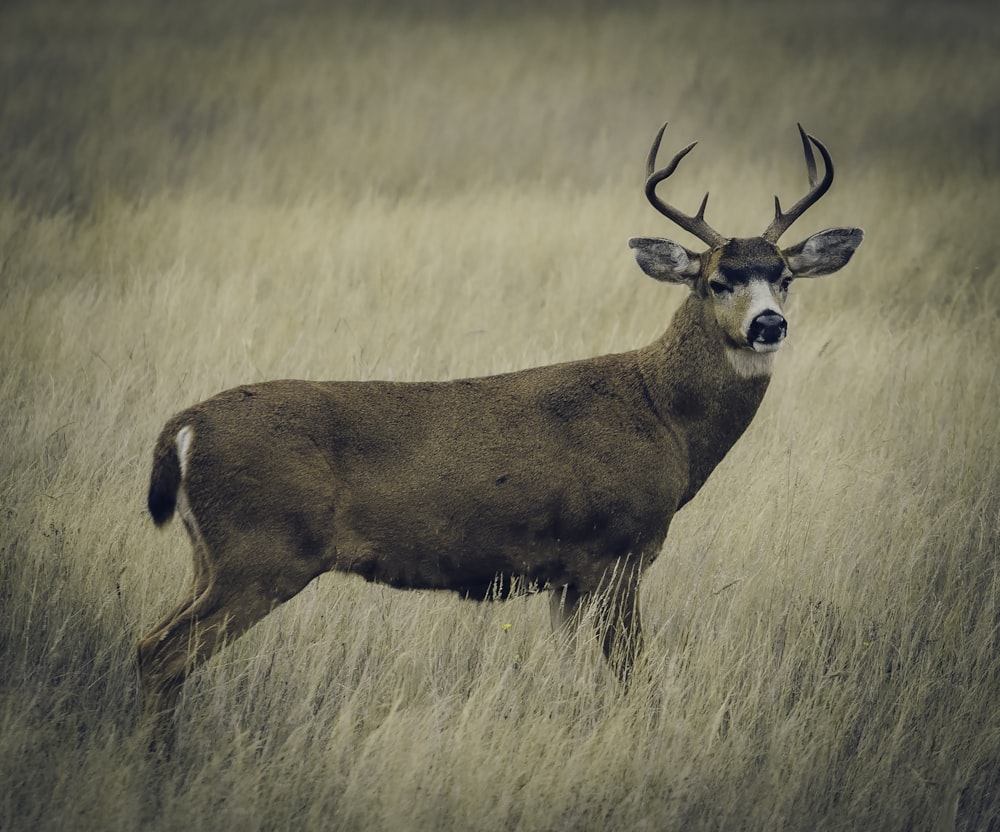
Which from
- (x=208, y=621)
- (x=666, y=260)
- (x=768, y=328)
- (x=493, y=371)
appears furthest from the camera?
(x=493, y=371)

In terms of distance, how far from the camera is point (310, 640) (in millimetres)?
5125

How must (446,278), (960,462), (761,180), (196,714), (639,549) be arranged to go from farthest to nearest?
(761,180) → (446,278) → (960,462) → (639,549) → (196,714)

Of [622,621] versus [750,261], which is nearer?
[622,621]

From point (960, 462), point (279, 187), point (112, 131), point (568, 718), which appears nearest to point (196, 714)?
point (568, 718)

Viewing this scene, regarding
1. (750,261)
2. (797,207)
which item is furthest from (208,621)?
(797,207)

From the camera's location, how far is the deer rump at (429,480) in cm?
439

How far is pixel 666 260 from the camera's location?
18.3 feet

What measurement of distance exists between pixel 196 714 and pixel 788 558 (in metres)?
2.80

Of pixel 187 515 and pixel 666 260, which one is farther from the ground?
pixel 666 260

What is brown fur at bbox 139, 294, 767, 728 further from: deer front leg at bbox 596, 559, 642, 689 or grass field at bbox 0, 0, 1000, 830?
grass field at bbox 0, 0, 1000, 830

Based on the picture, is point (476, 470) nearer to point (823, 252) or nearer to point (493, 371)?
point (823, 252)

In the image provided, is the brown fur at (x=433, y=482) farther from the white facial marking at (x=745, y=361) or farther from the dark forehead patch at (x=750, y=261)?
the dark forehead patch at (x=750, y=261)

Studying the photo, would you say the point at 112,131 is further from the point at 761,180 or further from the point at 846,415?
the point at 846,415

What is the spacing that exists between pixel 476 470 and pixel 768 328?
1347 millimetres
